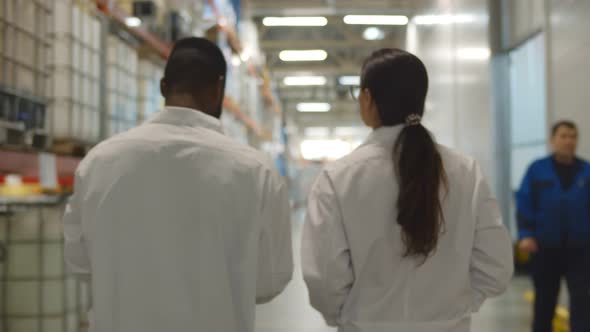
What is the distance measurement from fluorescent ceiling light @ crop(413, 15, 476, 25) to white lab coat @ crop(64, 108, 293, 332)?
30.7 ft

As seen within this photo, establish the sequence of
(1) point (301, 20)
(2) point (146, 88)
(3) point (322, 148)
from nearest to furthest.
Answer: (2) point (146, 88) < (1) point (301, 20) < (3) point (322, 148)

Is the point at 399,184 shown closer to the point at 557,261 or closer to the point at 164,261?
the point at 164,261

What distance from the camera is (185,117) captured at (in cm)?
208

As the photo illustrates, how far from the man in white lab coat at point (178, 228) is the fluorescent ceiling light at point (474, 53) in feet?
27.7

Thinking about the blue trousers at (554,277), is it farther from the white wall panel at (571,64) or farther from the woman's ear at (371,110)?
the woman's ear at (371,110)

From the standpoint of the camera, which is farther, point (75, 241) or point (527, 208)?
point (527, 208)

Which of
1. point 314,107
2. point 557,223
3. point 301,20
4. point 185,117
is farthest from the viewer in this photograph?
point 314,107

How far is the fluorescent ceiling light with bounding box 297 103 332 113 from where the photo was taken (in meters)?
36.0

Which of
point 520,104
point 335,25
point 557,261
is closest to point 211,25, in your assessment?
point 520,104

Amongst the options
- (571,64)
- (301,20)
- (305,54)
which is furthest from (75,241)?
(305,54)

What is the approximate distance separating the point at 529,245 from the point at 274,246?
9.32ft

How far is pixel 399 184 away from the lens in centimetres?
204

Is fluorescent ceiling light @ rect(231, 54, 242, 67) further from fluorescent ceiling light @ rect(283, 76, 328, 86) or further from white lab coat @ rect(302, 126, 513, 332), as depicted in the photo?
white lab coat @ rect(302, 126, 513, 332)

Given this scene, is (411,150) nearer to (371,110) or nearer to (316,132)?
(371,110)
